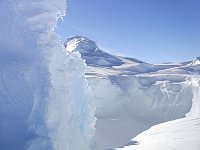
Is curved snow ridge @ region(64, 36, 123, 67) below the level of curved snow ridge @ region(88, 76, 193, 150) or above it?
above

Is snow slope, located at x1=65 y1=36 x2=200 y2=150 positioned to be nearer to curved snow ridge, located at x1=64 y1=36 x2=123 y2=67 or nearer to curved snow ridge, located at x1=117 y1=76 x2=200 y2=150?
curved snow ridge, located at x1=64 y1=36 x2=123 y2=67

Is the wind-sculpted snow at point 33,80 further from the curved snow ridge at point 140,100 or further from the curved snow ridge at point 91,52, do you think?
the curved snow ridge at point 91,52

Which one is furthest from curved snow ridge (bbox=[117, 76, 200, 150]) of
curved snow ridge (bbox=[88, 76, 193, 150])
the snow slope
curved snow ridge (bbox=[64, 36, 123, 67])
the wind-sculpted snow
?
curved snow ridge (bbox=[64, 36, 123, 67])

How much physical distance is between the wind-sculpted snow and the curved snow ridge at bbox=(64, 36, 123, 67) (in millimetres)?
27433

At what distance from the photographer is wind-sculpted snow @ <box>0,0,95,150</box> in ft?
60.1

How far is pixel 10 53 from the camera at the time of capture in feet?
61.8

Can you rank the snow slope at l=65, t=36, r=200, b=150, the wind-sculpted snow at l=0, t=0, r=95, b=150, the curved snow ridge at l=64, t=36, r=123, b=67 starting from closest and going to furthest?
the wind-sculpted snow at l=0, t=0, r=95, b=150, the snow slope at l=65, t=36, r=200, b=150, the curved snow ridge at l=64, t=36, r=123, b=67

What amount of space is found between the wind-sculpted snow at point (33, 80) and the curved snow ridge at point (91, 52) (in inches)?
1080

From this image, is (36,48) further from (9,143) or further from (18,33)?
(9,143)

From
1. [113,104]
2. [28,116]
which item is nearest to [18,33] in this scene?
[28,116]

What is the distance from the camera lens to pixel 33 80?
1895 centimetres

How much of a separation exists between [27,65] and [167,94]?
22.2m

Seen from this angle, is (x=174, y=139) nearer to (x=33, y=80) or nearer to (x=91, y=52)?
(x=33, y=80)

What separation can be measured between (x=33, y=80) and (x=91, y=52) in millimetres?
31630
